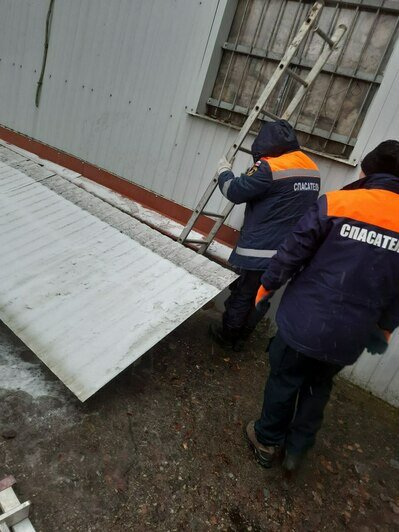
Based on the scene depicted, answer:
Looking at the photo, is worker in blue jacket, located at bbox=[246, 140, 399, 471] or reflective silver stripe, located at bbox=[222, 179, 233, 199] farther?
reflective silver stripe, located at bbox=[222, 179, 233, 199]

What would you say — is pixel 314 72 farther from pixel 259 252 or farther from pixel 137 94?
pixel 137 94

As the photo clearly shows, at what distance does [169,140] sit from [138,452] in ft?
10.3

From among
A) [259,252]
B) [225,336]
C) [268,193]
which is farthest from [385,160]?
[225,336]

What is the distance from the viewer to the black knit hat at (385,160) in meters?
2.00

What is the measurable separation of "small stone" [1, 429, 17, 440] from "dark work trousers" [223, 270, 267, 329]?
1.82 m

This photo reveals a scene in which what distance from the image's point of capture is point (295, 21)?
3.54m

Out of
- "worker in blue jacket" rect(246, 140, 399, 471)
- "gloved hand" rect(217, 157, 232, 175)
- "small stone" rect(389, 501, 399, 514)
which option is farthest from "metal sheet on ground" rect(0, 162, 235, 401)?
"small stone" rect(389, 501, 399, 514)

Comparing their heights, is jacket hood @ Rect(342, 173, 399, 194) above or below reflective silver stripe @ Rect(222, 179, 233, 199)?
above

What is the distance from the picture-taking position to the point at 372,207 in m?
1.92

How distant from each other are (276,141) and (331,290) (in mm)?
1349

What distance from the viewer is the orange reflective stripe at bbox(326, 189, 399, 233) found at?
75.1 inches

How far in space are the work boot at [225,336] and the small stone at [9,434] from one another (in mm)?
1823

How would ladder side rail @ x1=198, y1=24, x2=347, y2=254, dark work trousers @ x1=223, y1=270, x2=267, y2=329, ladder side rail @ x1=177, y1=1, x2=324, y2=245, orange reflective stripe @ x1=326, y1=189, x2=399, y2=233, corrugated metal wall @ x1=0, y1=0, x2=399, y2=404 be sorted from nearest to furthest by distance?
orange reflective stripe @ x1=326, y1=189, x2=399, y2=233, ladder side rail @ x1=177, y1=1, x2=324, y2=245, ladder side rail @ x1=198, y1=24, x2=347, y2=254, dark work trousers @ x1=223, y1=270, x2=267, y2=329, corrugated metal wall @ x1=0, y1=0, x2=399, y2=404

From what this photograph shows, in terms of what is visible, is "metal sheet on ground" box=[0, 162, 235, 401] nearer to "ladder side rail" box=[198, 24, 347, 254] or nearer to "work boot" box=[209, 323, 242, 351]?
"work boot" box=[209, 323, 242, 351]
